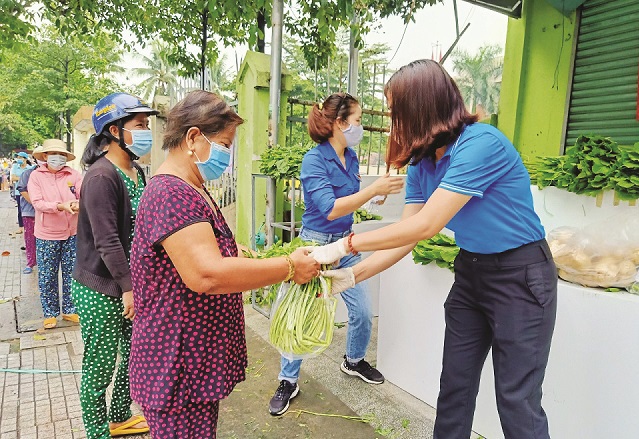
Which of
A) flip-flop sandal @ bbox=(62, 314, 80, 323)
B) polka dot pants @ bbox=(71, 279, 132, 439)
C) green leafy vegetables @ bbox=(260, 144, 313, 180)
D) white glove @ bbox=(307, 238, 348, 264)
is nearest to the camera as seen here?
white glove @ bbox=(307, 238, 348, 264)

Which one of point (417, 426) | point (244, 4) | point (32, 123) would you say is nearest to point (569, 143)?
point (417, 426)

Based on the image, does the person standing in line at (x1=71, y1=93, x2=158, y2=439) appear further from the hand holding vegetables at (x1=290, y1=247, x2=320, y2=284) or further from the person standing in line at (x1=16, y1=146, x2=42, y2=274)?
the person standing in line at (x1=16, y1=146, x2=42, y2=274)

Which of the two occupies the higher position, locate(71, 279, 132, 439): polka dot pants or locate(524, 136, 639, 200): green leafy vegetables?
locate(524, 136, 639, 200): green leafy vegetables

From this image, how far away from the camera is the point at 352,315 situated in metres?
3.12

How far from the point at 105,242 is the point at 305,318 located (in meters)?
1.07

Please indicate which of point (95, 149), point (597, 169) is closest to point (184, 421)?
point (95, 149)

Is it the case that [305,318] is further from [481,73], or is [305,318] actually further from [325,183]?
[481,73]

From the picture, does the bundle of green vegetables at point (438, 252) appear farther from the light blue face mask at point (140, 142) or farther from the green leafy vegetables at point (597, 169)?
the light blue face mask at point (140, 142)

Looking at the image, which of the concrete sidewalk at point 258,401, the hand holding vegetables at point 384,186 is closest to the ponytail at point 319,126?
the hand holding vegetables at point 384,186

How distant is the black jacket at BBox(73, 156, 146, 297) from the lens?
7.11 ft

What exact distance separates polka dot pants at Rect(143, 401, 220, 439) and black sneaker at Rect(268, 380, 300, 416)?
1256 mm

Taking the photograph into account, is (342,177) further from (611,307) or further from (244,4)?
(244,4)

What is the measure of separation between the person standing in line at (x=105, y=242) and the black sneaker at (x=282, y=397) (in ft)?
3.29

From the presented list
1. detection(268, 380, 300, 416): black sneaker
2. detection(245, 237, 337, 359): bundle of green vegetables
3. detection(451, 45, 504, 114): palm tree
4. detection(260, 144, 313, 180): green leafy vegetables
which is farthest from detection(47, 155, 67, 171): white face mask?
detection(451, 45, 504, 114): palm tree
